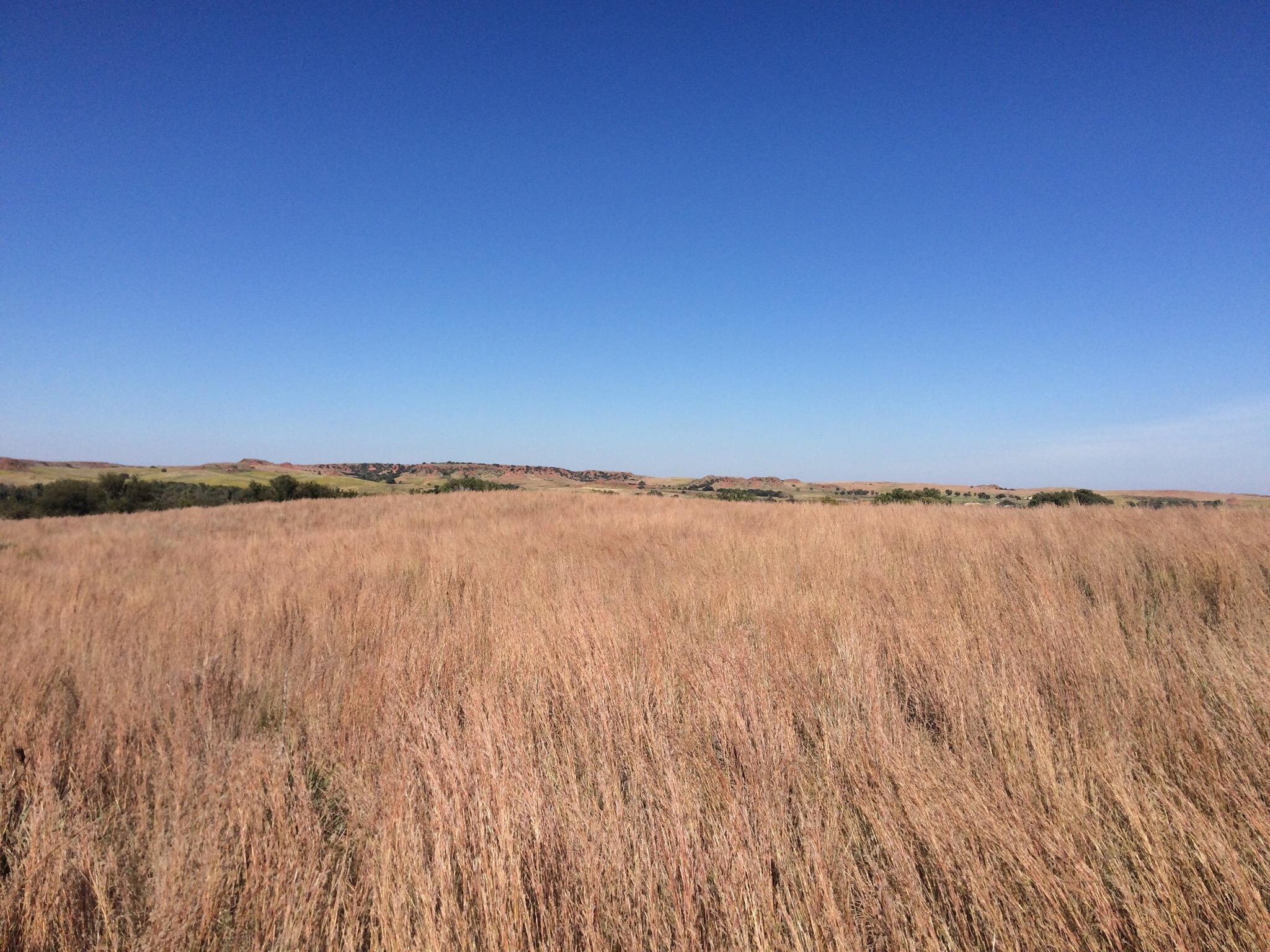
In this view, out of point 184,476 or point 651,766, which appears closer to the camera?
point 651,766

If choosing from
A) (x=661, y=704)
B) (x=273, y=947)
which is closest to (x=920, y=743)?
(x=661, y=704)

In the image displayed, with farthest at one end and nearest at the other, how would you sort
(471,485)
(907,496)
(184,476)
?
(184,476)
(471,485)
(907,496)

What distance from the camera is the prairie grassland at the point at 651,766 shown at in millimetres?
1272

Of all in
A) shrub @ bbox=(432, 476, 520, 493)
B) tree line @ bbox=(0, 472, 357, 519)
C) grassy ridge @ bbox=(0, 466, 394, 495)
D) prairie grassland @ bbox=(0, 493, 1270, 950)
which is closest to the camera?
prairie grassland @ bbox=(0, 493, 1270, 950)

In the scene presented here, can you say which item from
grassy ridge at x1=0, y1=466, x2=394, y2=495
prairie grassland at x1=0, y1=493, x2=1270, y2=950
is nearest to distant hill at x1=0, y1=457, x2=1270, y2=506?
grassy ridge at x1=0, y1=466, x2=394, y2=495

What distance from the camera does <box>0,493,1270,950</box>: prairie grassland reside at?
1272 mm

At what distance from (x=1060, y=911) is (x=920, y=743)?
0.74 meters

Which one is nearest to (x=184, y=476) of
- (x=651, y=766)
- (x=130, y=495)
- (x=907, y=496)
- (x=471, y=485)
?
(x=130, y=495)

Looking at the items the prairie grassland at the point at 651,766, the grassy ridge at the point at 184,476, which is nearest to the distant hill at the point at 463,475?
the grassy ridge at the point at 184,476

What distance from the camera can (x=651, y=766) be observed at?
6.35 ft

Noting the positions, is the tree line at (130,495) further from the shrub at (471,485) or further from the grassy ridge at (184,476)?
the shrub at (471,485)

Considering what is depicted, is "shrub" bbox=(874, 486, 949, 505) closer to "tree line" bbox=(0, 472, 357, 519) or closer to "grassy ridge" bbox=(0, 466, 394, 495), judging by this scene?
"tree line" bbox=(0, 472, 357, 519)

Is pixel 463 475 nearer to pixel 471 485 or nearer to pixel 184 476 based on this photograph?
pixel 471 485

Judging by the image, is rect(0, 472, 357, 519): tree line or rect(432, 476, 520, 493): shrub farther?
rect(432, 476, 520, 493): shrub
